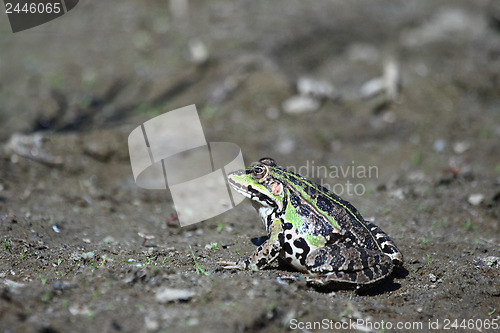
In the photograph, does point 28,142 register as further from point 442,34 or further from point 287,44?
point 442,34

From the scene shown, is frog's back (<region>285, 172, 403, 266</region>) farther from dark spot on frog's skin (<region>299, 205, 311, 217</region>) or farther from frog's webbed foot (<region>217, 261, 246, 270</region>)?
frog's webbed foot (<region>217, 261, 246, 270</region>)

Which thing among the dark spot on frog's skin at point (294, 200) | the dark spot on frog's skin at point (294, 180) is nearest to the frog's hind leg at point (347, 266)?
the dark spot on frog's skin at point (294, 200)

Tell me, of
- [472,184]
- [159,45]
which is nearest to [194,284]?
[472,184]

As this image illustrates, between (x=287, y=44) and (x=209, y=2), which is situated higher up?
(x=209, y=2)

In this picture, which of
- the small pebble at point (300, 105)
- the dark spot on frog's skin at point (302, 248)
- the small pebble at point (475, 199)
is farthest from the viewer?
the small pebble at point (300, 105)

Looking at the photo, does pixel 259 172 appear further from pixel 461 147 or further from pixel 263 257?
pixel 461 147

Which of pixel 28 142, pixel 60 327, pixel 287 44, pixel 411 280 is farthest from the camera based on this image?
pixel 287 44

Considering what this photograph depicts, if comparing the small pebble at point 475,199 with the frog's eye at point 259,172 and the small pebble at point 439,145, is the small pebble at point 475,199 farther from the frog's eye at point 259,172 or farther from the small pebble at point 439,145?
the frog's eye at point 259,172
